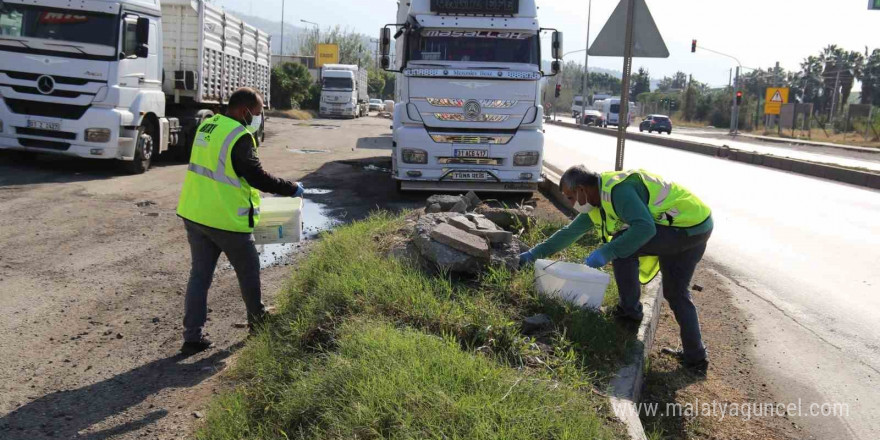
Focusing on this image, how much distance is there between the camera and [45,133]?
11.7 meters

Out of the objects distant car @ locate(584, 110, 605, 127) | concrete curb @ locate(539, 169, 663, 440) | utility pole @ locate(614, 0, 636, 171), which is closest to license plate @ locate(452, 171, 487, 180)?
utility pole @ locate(614, 0, 636, 171)

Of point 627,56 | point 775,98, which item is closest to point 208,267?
point 627,56

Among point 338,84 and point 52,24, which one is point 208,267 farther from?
point 338,84

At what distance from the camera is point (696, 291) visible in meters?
6.46

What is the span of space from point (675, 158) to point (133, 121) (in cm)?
1611

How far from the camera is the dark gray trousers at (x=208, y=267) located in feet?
15.2

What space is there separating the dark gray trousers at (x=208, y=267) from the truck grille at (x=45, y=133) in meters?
8.18

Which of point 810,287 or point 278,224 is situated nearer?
point 278,224

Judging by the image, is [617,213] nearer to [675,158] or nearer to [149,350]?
[149,350]

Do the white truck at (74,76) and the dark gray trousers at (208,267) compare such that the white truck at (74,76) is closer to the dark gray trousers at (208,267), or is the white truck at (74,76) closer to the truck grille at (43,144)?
the truck grille at (43,144)

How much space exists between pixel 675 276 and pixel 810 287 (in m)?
2.89

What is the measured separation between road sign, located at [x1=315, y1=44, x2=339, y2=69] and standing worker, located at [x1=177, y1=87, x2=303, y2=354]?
2981 inches

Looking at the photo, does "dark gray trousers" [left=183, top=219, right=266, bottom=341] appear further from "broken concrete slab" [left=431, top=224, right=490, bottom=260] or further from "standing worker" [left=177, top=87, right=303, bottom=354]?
"broken concrete slab" [left=431, top=224, right=490, bottom=260]

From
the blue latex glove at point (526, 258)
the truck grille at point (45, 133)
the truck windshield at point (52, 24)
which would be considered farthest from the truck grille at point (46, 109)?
the blue latex glove at point (526, 258)
